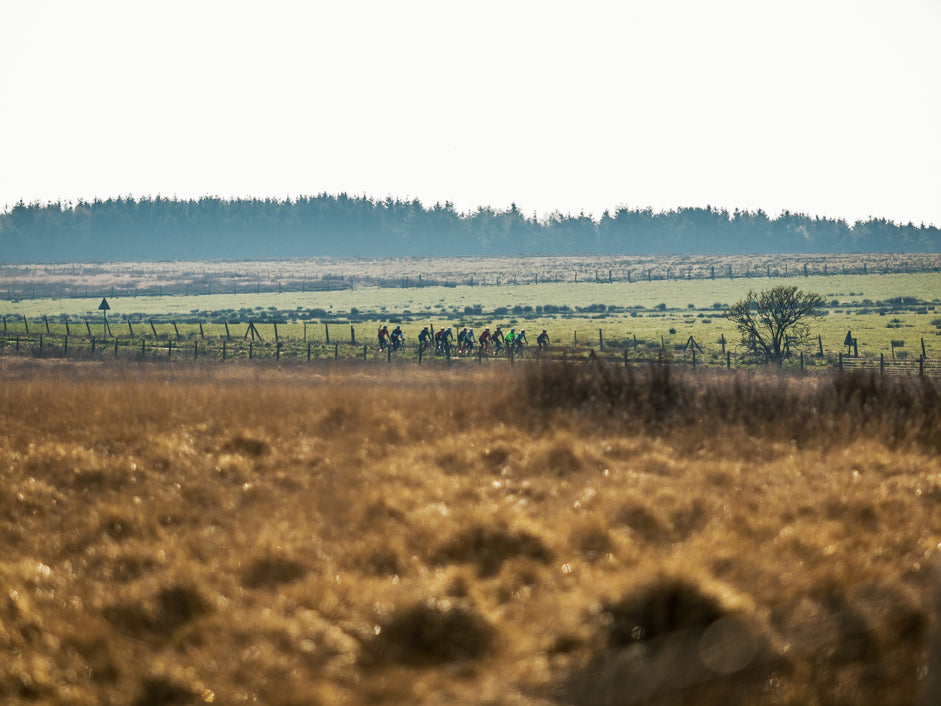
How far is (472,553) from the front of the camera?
885cm

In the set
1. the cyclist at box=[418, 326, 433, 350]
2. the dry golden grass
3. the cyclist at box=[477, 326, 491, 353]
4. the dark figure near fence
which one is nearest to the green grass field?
the dark figure near fence

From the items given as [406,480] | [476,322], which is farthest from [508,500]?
[476,322]

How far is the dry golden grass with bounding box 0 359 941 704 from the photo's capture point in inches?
262

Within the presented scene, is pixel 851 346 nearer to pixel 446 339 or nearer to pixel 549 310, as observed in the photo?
pixel 446 339

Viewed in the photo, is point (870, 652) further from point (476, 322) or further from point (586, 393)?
point (476, 322)

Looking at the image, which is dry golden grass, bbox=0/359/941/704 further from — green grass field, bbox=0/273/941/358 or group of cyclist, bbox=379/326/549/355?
green grass field, bbox=0/273/941/358

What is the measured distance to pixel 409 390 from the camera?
17.2 m

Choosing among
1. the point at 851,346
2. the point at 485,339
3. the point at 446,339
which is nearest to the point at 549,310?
the point at 851,346

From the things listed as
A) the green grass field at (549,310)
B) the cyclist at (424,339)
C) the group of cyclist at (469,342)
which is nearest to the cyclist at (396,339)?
the group of cyclist at (469,342)

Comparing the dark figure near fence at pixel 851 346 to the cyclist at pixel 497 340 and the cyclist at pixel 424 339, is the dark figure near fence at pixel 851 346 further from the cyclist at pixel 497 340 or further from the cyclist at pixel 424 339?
the cyclist at pixel 424 339

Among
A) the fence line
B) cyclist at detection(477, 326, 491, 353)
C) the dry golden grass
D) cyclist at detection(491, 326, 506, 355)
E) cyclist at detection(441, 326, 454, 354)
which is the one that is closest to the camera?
the dry golden grass

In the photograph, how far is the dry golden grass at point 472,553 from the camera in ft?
21.9

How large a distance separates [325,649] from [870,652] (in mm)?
4037

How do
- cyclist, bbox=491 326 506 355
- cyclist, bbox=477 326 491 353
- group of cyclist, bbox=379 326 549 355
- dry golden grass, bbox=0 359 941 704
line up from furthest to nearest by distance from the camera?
cyclist, bbox=491 326 506 355
cyclist, bbox=477 326 491 353
group of cyclist, bbox=379 326 549 355
dry golden grass, bbox=0 359 941 704
